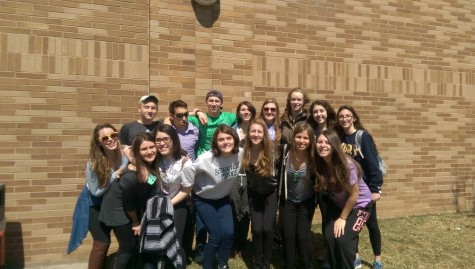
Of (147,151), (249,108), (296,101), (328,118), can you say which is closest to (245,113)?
(249,108)

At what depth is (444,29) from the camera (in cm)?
660

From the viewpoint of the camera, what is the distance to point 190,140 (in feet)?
13.8

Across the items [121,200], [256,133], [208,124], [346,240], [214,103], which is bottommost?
[346,240]

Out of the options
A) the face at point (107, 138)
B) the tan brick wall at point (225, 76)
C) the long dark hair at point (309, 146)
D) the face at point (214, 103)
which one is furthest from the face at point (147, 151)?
the tan brick wall at point (225, 76)

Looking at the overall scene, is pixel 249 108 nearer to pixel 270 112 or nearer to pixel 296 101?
pixel 270 112

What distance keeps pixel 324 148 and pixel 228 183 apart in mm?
999

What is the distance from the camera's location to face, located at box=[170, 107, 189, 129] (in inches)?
160

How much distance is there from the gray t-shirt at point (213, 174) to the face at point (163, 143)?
0.29 meters

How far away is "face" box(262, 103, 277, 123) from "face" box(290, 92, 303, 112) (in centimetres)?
27

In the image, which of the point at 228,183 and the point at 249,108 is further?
the point at 249,108

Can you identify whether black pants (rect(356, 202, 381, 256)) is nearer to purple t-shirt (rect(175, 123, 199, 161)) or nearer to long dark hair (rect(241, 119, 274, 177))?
long dark hair (rect(241, 119, 274, 177))

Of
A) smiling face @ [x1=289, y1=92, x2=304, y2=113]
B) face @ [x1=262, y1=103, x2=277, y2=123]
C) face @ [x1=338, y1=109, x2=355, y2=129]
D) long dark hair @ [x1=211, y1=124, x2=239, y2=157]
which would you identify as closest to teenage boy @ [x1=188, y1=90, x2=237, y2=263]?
face @ [x1=262, y1=103, x2=277, y2=123]

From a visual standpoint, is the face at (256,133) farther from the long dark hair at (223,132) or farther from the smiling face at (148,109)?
the smiling face at (148,109)

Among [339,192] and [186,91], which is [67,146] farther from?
[339,192]
